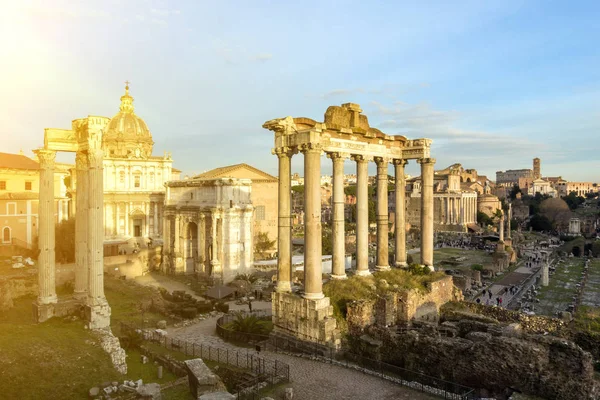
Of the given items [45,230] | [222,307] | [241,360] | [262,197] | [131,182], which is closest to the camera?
[241,360]

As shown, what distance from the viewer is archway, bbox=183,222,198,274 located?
41003mm

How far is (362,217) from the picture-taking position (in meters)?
19.5

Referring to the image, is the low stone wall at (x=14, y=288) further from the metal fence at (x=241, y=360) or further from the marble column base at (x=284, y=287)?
the marble column base at (x=284, y=287)

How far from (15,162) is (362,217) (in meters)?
42.6

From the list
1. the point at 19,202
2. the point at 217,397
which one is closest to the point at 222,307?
the point at 217,397

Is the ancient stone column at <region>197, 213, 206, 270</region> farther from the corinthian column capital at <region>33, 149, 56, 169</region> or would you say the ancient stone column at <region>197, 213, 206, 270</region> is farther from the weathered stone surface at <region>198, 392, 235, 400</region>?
the weathered stone surface at <region>198, 392, 235, 400</region>

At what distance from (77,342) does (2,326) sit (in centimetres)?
292

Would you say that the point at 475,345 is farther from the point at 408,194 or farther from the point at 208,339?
the point at 408,194

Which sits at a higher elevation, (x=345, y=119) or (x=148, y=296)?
(x=345, y=119)

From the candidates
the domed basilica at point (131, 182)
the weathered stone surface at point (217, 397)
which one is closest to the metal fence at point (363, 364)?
the weathered stone surface at point (217, 397)

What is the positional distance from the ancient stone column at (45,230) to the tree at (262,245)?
3371 cm

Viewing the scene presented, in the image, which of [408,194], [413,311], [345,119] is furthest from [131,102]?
[408,194]

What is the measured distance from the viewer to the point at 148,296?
28453mm

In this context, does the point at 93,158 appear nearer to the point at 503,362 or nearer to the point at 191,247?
the point at 503,362
